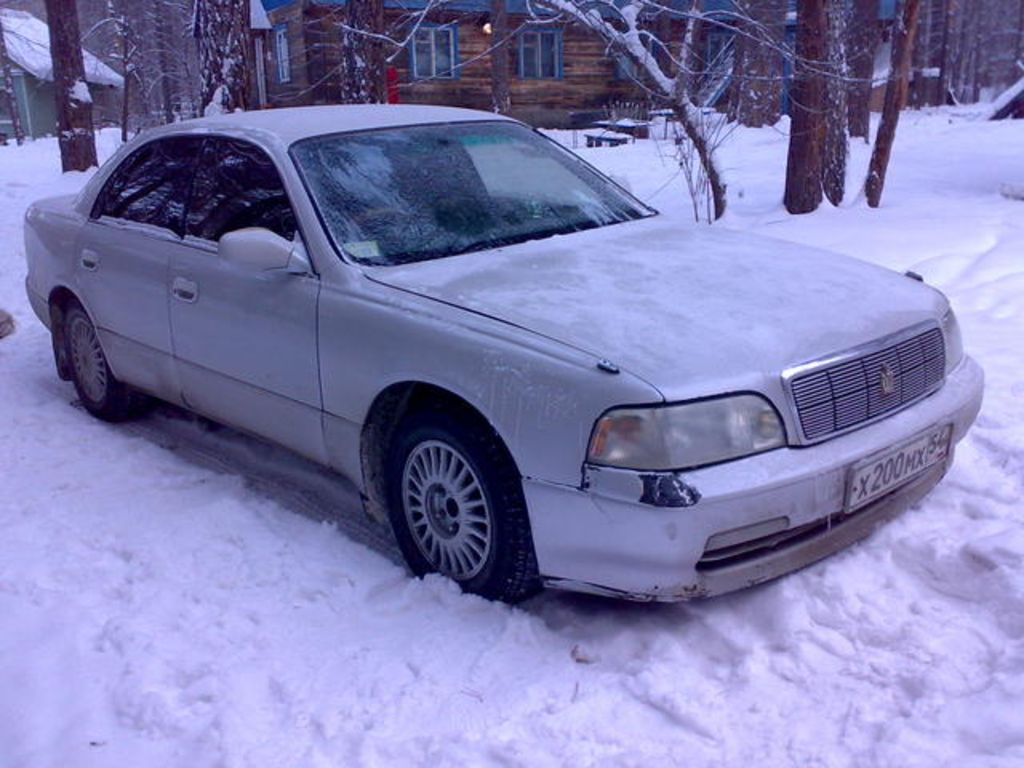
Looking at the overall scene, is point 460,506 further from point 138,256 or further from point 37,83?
point 37,83

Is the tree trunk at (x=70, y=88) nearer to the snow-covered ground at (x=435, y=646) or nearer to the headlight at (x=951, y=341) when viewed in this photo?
the snow-covered ground at (x=435, y=646)

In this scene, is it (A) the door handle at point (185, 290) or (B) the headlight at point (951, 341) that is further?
(A) the door handle at point (185, 290)

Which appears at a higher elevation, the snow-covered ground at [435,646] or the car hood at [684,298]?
the car hood at [684,298]

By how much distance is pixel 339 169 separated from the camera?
4207 mm

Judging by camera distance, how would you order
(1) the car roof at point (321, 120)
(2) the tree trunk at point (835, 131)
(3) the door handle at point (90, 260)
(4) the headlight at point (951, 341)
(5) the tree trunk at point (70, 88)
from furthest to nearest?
(5) the tree trunk at point (70, 88)
(2) the tree trunk at point (835, 131)
(3) the door handle at point (90, 260)
(1) the car roof at point (321, 120)
(4) the headlight at point (951, 341)

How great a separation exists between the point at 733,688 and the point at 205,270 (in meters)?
2.74

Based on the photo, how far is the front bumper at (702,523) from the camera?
2.97 meters

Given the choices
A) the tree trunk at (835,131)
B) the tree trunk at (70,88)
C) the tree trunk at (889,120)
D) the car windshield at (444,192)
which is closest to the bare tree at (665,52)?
the tree trunk at (889,120)

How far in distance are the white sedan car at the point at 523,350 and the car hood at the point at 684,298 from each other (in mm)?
12

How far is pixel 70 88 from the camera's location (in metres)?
15.4

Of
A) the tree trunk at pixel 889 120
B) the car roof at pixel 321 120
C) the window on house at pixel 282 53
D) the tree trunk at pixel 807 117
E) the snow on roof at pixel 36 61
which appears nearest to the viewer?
the car roof at pixel 321 120

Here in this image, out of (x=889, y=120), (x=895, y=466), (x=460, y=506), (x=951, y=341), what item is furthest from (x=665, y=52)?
(x=460, y=506)

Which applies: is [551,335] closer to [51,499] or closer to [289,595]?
[289,595]

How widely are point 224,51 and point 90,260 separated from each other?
17.1 ft
